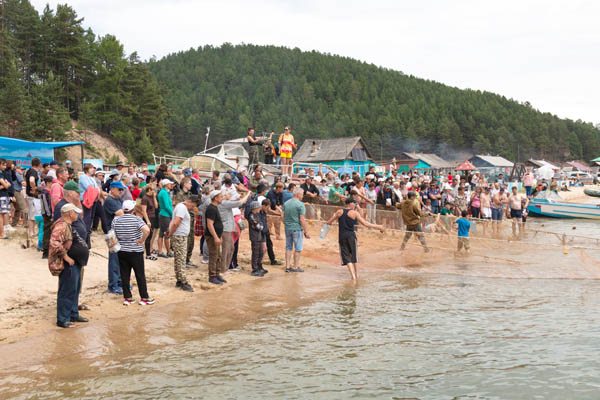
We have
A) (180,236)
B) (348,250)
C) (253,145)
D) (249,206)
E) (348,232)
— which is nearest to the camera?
(180,236)

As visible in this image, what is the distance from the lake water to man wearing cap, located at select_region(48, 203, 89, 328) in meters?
0.66

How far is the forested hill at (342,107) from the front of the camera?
111 metres

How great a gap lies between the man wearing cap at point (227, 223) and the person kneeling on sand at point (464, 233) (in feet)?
21.6

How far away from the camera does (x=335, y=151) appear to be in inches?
2336

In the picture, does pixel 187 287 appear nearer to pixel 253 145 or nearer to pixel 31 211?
pixel 31 211

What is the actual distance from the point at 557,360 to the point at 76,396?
238 inches

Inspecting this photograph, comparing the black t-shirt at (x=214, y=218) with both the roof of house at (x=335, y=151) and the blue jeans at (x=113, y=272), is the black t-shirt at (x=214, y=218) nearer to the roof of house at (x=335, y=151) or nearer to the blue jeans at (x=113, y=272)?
the blue jeans at (x=113, y=272)

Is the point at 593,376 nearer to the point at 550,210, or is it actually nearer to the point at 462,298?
the point at 462,298

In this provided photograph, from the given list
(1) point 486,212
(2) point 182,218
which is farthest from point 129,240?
(1) point 486,212

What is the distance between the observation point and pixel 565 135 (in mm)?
139500

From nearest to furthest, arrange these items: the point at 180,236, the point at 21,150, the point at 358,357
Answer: the point at 358,357 < the point at 180,236 < the point at 21,150

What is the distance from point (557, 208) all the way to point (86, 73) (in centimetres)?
4769

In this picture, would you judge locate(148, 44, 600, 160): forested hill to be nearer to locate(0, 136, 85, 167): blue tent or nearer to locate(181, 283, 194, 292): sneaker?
locate(0, 136, 85, 167): blue tent

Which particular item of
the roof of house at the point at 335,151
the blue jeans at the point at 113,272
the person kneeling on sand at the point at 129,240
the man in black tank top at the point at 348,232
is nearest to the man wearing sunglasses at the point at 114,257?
the blue jeans at the point at 113,272
